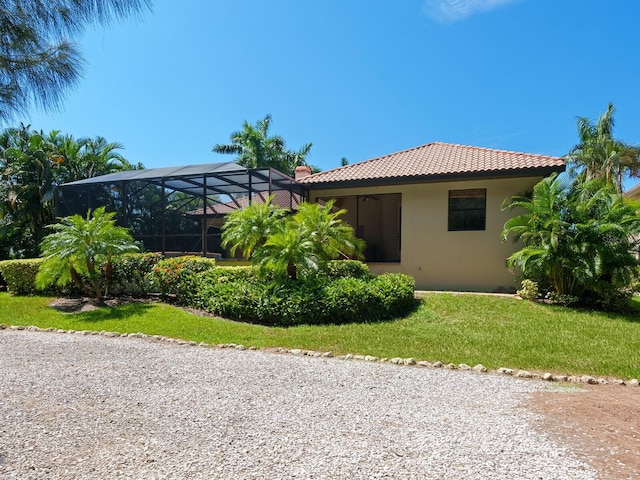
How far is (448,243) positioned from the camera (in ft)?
40.2

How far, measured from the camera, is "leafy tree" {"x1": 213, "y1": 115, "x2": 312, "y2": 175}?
28.6m

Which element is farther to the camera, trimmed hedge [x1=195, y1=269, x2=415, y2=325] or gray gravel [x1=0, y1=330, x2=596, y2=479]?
trimmed hedge [x1=195, y1=269, x2=415, y2=325]

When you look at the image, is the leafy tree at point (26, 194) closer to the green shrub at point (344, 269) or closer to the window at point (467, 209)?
the green shrub at point (344, 269)

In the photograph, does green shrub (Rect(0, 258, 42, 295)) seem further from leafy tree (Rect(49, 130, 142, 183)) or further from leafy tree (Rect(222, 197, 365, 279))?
leafy tree (Rect(49, 130, 142, 183))

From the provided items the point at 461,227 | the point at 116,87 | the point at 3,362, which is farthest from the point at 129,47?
the point at 461,227

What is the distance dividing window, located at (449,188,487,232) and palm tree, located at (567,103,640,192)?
18382mm

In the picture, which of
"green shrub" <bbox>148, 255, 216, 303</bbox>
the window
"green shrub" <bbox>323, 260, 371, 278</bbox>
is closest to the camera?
"green shrub" <bbox>148, 255, 216, 303</bbox>

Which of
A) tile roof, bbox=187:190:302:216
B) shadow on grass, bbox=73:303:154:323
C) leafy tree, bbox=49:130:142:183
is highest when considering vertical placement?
leafy tree, bbox=49:130:142:183

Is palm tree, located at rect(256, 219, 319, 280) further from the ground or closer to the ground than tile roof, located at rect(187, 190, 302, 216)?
closer to the ground

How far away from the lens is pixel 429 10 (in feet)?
33.8

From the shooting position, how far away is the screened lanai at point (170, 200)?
1350 centimetres

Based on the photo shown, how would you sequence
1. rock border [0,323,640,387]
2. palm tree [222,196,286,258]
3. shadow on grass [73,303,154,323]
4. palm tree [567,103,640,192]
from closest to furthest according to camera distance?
rock border [0,323,640,387], shadow on grass [73,303,154,323], palm tree [222,196,286,258], palm tree [567,103,640,192]

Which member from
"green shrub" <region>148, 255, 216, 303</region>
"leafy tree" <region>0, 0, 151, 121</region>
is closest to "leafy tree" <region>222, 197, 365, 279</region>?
"green shrub" <region>148, 255, 216, 303</region>

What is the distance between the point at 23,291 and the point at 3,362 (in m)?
7.86
